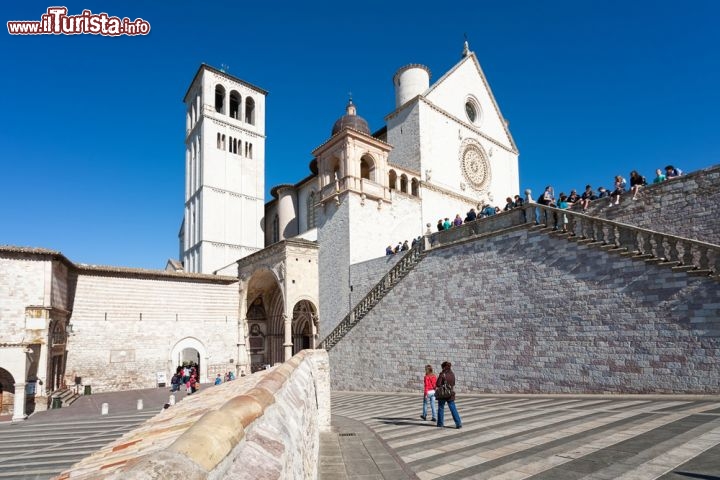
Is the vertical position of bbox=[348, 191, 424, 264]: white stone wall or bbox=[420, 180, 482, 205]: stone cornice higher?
bbox=[420, 180, 482, 205]: stone cornice

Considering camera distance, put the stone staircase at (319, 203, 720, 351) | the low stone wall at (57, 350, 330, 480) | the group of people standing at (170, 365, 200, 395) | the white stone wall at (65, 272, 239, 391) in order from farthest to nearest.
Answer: the white stone wall at (65, 272, 239, 391), the group of people standing at (170, 365, 200, 395), the stone staircase at (319, 203, 720, 351), the low stone wall at (57, 350, 330, 480)

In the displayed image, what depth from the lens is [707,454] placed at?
17.1 feet

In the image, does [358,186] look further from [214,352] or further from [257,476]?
[257,476]

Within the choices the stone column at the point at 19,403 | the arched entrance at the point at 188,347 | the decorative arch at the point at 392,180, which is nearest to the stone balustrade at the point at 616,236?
the decorative arch at the point at 392,180

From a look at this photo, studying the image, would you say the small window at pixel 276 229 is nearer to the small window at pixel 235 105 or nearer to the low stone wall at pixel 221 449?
the small window at pixel 235 105

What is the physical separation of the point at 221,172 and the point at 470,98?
22024mm

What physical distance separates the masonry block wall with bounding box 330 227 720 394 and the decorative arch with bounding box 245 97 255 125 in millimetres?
30317

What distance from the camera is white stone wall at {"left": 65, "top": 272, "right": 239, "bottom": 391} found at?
23.1 m

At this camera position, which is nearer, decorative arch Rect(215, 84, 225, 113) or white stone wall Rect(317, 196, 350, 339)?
white stone wall Rect(317, 196, 350, 339)

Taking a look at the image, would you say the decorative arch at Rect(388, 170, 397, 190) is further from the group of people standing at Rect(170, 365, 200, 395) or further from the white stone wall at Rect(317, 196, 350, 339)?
the group of people standing at Rect(170, 365, 200, 395)

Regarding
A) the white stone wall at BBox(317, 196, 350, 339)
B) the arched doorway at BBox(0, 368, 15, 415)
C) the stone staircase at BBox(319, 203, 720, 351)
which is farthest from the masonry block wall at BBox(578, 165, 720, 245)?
the arched doorway at BBox(0, 368, 15, 415)

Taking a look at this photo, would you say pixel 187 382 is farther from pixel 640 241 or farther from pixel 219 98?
pixel 219 98

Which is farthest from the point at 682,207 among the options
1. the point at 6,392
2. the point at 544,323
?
the point at 6,392

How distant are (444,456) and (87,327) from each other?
22.9 m
